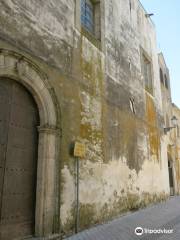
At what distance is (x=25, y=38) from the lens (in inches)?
190

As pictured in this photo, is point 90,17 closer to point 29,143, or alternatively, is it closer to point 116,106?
point 116,106

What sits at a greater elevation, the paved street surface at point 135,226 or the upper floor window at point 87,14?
the upper floor window at point 87,14

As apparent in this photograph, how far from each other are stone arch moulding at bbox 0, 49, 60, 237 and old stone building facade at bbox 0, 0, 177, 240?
0.06 ft

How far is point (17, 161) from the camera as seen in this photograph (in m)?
4.48

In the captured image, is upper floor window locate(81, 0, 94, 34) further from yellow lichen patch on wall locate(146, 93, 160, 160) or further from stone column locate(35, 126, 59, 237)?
yellow lichen patch on wall locate(146, 93, 160, 160)

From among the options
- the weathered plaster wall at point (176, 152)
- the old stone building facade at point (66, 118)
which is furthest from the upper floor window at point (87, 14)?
the weathered plaster wall at point (176, 152)

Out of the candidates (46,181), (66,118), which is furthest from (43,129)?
(46,181)

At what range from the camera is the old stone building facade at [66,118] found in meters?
4.45

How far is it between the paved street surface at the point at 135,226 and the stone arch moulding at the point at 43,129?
750 mm

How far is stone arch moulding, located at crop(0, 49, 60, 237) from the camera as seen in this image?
4.44 m

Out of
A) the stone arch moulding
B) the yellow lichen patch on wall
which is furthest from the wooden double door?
the yellow lichen patch on wall

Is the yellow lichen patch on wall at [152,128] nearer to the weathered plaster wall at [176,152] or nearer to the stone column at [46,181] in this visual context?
the weathered plaster wall at [176,152]

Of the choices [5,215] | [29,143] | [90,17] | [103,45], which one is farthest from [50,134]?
[90,17]

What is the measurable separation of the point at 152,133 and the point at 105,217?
5.55 metres
